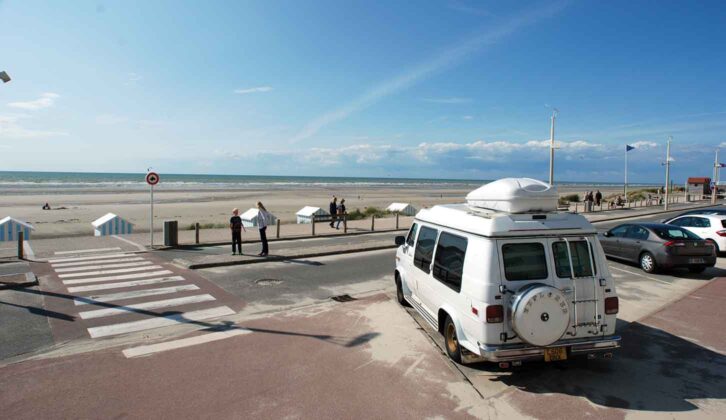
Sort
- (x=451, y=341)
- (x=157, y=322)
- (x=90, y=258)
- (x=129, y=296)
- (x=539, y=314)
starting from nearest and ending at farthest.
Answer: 1. (x=539, y=314)
2. (x=451, y=341)
3. (x=157, y=322)
4. (x=129, y=296)
5. (x=90, y=258)

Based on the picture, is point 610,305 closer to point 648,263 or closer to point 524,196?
point 524,196

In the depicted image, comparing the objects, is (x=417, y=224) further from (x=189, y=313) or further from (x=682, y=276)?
(x=682, y=276)

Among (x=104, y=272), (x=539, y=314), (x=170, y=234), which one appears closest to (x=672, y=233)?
(x=539, y=314)

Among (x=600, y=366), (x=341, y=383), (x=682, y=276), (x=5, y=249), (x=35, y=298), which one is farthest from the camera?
(x=5, y=249)

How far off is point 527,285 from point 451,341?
57.0 inches

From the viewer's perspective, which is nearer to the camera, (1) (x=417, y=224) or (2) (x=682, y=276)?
(1) (x=417, y=224)

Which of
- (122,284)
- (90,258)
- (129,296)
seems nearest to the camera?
(129,296)

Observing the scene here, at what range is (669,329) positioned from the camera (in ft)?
24.6

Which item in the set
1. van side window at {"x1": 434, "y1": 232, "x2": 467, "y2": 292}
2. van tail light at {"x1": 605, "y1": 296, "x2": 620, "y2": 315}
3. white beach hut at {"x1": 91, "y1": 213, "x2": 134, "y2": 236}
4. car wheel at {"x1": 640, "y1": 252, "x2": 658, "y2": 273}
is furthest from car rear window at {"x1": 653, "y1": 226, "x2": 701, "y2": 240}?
white beach hut at {"x1": 91, "y1": 213, "x2": 134, "y2": 236}

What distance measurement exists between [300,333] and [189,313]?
8.20 ft

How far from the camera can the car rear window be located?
12.3 m

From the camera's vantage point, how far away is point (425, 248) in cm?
723

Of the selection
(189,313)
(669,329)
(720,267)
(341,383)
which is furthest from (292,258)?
(720,267)

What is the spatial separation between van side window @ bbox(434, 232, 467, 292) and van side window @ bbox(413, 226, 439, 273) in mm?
277
